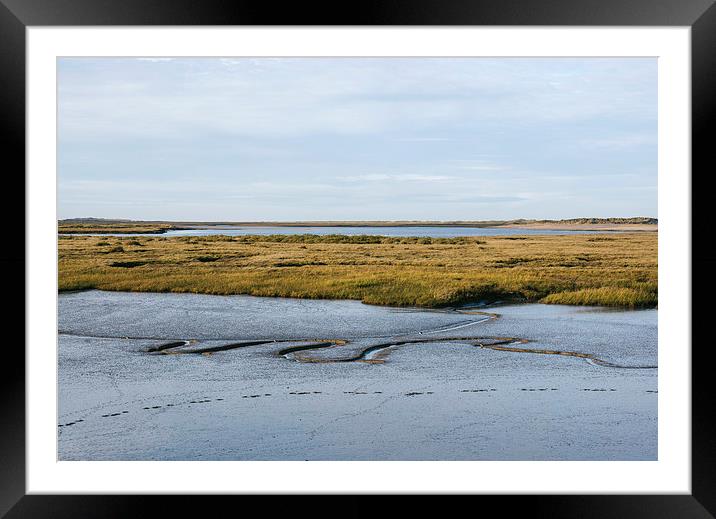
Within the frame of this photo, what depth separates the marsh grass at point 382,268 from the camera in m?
20.8

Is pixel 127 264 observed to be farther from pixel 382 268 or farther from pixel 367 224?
pixel 367 224

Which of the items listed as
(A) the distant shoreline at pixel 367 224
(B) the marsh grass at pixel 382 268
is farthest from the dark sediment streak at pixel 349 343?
(A) the distant shoreline at pixel 367 224

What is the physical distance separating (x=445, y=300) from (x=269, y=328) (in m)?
5.82

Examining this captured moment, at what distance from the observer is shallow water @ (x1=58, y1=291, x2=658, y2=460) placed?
7.11m

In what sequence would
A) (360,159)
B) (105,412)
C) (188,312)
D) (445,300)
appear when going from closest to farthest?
1. (105,412)
2. (188,312)
3. (445,300)
4. (360,159)

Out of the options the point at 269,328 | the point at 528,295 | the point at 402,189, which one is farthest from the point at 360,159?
the point at 269,328

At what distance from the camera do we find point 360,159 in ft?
194

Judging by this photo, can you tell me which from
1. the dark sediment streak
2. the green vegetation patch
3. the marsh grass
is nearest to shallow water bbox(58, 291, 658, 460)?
the dark sediment streak

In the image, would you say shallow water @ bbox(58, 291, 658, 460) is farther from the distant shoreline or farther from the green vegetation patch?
the distant shoreline

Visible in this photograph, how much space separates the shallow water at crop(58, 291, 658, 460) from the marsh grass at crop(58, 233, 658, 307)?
13.0ft
